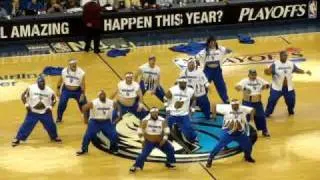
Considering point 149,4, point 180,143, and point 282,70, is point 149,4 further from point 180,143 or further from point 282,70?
point 180,143

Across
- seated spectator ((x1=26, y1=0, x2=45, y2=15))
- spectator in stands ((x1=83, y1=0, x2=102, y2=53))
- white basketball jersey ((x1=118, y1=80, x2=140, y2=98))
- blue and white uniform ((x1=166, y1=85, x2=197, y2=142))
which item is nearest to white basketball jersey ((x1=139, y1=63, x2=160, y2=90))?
white basketball jersey ((x1=118, y1=80, x2=140, y2=98))

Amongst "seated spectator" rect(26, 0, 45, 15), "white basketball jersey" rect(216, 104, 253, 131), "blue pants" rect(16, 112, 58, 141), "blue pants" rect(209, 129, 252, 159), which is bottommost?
"blue pants" rect(16, 112, 58, 141)

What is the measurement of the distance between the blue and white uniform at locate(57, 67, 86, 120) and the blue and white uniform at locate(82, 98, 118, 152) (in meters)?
1.94

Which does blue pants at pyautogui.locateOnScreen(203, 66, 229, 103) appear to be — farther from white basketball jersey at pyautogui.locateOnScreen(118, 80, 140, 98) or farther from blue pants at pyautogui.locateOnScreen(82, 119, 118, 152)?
blue pants at pyautogui.locateOnScreen(82, 119, 118, 152)

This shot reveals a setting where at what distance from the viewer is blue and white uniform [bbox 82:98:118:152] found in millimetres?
20094

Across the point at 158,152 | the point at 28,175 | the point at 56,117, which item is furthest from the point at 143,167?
the point at 56,117

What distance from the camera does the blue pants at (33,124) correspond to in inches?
820

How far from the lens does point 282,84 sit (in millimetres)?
22531

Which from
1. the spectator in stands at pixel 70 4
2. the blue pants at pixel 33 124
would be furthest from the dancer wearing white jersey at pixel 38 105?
the spectator in stands at pixel 70 4

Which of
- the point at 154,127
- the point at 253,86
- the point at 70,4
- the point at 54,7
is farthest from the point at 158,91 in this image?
the point at 70,4

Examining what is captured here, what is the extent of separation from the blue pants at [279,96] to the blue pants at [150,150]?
4.00 meters

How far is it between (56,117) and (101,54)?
5985mm

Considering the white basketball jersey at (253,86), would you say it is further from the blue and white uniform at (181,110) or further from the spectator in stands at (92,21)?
the spectator in stands at (92,21)

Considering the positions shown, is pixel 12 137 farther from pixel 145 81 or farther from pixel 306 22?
pixel 306 22
